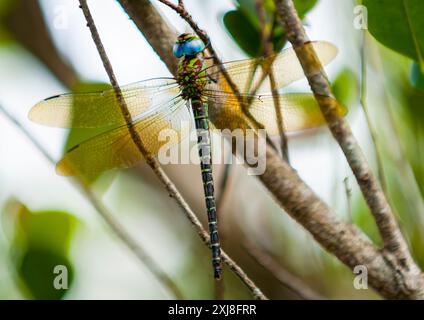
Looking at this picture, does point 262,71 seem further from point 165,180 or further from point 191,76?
point 165,180

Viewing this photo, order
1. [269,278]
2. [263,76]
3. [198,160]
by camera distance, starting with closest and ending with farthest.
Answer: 1. [263,76]
2. [198,160]
3. [269,278]

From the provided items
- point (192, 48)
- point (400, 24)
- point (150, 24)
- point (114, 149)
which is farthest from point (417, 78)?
point (114, 149)

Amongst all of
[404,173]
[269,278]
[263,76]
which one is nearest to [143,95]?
[263,76]

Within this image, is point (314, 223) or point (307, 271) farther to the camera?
point (307, 271)

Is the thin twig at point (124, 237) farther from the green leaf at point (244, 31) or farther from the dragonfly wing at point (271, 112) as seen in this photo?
the green leaf at point (244, 31)

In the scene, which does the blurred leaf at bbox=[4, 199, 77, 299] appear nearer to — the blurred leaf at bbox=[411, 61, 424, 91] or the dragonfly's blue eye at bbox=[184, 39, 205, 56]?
the dragonfly's blue eye at bbox=[184, 39, 205, 56]

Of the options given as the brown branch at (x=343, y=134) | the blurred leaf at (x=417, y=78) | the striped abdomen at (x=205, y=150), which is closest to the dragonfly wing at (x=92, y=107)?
the striped abdomen at (x=205, y=150)
